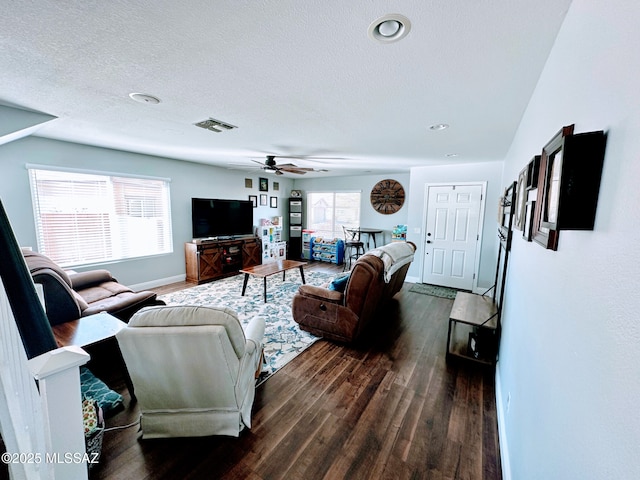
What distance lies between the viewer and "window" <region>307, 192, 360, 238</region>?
7016 millimetres

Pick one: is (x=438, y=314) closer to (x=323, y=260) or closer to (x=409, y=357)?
(x=409, y=357)

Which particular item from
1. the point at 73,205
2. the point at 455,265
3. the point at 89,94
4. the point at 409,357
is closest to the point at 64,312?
the point at 89,94

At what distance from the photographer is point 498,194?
4.38 meters

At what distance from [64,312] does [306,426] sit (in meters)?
2.18

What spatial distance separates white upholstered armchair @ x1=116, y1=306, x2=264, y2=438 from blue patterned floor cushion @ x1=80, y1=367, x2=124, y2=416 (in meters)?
0.43

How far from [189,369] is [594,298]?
6.19 ft

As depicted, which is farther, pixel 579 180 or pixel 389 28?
pixel 389 28

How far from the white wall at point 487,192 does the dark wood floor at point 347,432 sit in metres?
2.61

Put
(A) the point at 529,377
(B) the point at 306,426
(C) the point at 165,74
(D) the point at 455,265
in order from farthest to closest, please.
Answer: (D) the point at 455,265 → (B) the point at 306,426 → (C) the point at 165,74 → (A) the point at 529,377

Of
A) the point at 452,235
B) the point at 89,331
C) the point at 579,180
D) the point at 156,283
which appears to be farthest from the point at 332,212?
the point at 579,180

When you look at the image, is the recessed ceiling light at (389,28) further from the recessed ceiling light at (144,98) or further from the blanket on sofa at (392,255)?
the blanket on sofa at (392,255)

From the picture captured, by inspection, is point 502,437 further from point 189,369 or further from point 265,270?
point 265,270

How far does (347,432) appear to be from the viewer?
5.82 ft

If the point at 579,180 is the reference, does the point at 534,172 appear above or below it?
above
